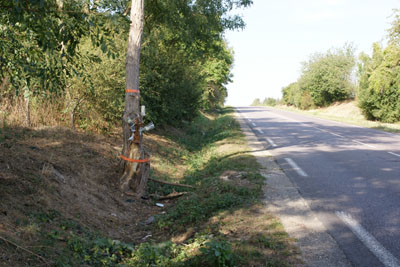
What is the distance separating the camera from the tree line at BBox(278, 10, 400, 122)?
28.1 meters

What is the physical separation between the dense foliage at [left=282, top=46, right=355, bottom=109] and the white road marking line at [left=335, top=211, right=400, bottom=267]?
179ft

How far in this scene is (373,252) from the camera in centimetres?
378

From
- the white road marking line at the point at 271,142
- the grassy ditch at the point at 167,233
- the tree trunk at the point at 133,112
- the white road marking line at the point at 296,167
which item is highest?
the tree trunk at the point at 133,112

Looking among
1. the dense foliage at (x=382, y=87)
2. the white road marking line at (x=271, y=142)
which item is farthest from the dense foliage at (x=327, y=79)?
the white road marking line at (x=271, y=142)

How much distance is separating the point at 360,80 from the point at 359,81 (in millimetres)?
1034

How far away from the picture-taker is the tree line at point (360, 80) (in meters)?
28.1

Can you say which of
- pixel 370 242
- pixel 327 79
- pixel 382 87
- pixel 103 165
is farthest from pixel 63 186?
pixel 327 79

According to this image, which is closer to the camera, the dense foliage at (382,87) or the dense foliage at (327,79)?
the dense foliage at (382,87)

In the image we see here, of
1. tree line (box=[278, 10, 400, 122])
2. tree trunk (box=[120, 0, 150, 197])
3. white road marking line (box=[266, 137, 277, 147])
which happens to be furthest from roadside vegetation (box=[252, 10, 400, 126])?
tree trunk (box=[120, 0, 150, 197])

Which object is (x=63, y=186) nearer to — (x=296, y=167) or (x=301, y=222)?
(x=301, y=222)

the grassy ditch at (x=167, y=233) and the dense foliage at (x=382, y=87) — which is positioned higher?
the dense foliage at (x=382, y=87)

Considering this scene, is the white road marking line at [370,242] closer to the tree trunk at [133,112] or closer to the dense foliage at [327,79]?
the tree trunk at [133,112]

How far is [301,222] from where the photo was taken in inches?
188

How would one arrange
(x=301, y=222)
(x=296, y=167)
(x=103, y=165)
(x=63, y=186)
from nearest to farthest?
(x=301, y=222) < (x=63, y=186) < (x=103, y=165) < (x=296, y=167)
